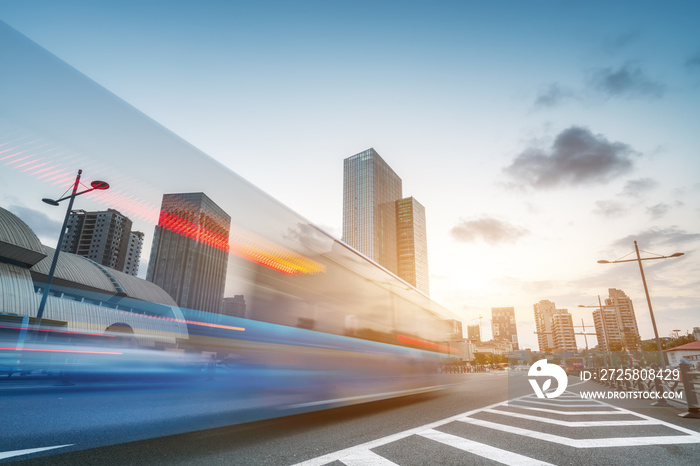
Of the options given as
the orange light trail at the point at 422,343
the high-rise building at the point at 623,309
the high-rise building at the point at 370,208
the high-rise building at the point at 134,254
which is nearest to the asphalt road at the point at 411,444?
the high-rise building at the point at 134,254

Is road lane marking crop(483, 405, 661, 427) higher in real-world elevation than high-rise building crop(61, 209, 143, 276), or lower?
lower

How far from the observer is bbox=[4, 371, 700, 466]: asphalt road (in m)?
3.34

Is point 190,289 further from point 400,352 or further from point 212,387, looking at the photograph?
point 400,352

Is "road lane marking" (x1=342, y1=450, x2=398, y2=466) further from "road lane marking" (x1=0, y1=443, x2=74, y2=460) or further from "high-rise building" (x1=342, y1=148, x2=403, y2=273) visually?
"high-rise building" (x1=342, y1=148, x2=403, y2=273)

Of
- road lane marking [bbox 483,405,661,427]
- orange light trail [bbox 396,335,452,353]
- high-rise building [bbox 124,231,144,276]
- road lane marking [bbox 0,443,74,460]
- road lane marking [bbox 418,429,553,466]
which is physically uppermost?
A: high-rise building [bbox 124,231,144,276]

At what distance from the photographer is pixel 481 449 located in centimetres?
393

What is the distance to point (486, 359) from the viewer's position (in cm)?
13162

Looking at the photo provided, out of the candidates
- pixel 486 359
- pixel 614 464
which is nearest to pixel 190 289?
pixel 614 464

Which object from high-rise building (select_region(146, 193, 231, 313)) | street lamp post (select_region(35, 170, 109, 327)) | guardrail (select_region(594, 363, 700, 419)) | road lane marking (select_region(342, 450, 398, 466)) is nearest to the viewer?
road lane marking (select_region(342, 450, 398, 466))

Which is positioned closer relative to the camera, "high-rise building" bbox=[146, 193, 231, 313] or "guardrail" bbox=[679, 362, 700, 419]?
"high-rise building" bbox=[146, 193, 231, 313]

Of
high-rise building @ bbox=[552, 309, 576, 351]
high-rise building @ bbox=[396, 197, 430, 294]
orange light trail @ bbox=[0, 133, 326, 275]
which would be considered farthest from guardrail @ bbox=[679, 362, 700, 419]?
high-rise building @ bbox=[552, 309, 576, 351]

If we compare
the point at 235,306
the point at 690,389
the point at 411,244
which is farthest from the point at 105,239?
the point at 411,244

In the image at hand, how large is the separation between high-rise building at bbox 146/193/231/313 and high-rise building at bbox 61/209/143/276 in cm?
22

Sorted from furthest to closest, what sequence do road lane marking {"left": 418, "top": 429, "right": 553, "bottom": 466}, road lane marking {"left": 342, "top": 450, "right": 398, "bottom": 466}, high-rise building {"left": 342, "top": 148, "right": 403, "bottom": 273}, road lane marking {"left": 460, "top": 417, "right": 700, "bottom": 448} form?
high-rise building {"left": 342, "top": 148, "right": 403, "bottom": 273}, road lane marking {"left": 460, "top": 417, "right": 700, "bottom": 448}, road lane marking {"left": 418, "top": 429, "right": 553, "bottom": 466}, road lane marking {"left": 342, "top": 450, "right": 398, "bottom": 466}
